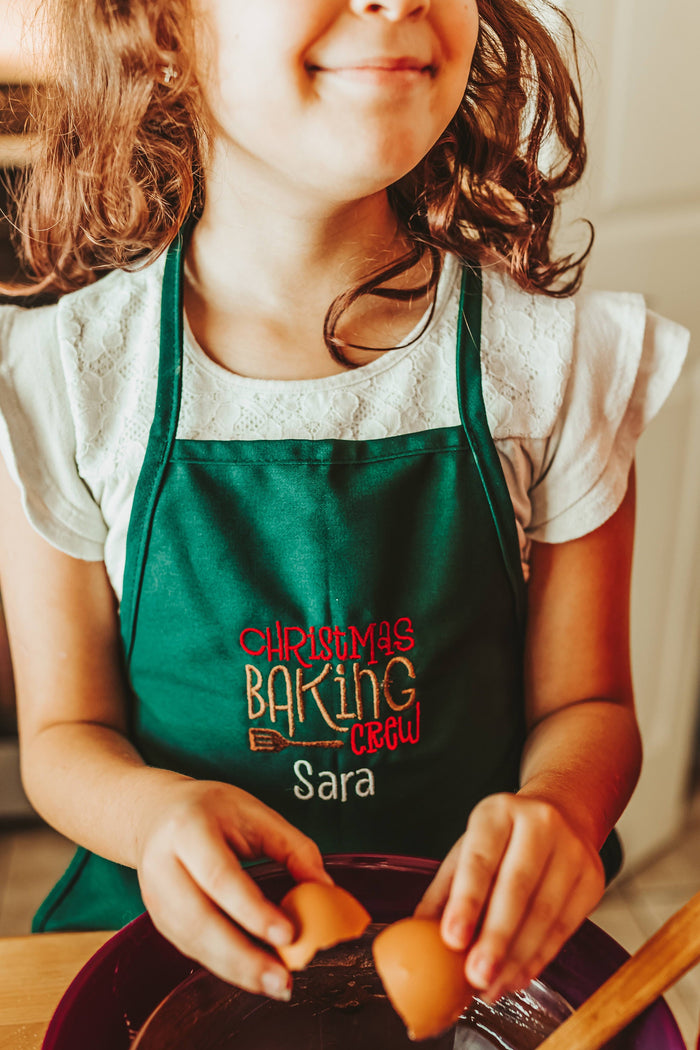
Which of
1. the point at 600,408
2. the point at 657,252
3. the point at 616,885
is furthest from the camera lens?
the point at 616,885

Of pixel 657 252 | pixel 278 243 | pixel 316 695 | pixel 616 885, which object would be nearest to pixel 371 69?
pixel 278 243

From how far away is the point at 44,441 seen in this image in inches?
29.0

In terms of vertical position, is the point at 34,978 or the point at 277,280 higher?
the point at 277,280

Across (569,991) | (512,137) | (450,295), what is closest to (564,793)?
(569,991)

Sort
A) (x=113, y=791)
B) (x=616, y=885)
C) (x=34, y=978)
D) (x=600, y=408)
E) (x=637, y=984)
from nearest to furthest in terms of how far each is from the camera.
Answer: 1. (x=637, y=984)
2. (x=34, y=978)
3. (x=113, y=791)
4. (x=600, y=408)
5. (x=616, y=885)

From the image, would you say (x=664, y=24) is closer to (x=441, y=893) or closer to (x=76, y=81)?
(x=76, y=81)

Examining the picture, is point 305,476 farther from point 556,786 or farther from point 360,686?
point 556,786

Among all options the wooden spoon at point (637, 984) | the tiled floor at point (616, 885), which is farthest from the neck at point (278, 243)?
the tiled floor at point (616, 885)

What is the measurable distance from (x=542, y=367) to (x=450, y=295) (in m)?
0.10

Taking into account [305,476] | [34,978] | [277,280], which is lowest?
[34,978]

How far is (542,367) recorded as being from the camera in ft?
2.52

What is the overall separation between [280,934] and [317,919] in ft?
0.07

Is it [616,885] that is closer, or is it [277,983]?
[277,983]

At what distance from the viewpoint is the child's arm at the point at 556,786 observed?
1.61 ft
